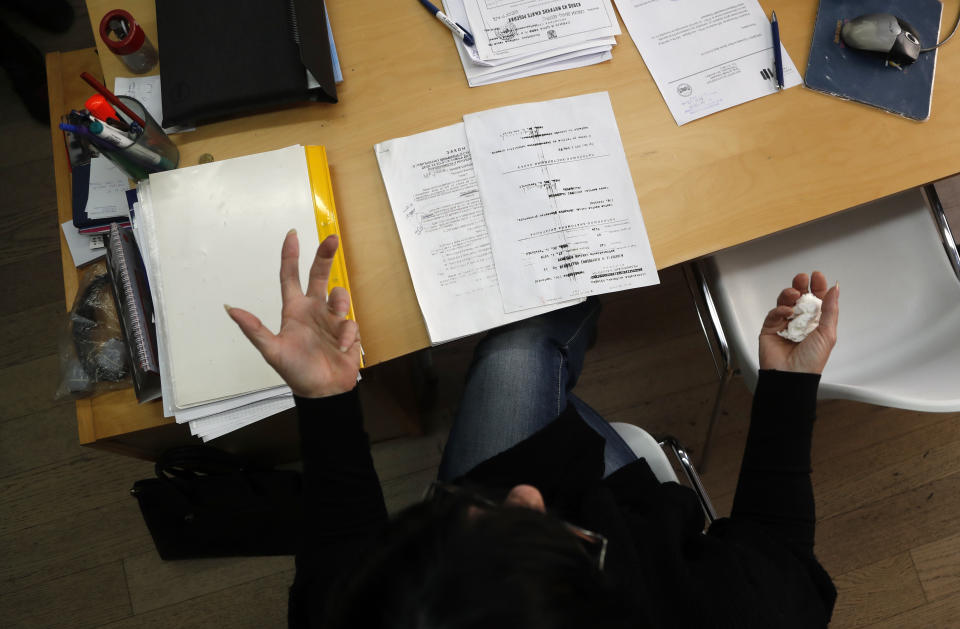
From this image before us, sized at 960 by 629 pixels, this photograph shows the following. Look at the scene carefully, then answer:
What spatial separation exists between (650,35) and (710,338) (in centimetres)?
61

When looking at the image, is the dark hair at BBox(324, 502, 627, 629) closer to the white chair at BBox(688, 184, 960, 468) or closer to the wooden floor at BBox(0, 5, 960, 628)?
the white chair at BBox(688, 184, 960, 468)

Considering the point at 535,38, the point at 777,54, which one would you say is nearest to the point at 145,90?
the point at 535,38

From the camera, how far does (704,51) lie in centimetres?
93

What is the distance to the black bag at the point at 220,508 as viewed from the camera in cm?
125

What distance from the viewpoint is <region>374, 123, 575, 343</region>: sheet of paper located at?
84 centimetres

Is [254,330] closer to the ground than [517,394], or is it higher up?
higher up

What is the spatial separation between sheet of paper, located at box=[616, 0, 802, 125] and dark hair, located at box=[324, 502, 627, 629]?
0.71m

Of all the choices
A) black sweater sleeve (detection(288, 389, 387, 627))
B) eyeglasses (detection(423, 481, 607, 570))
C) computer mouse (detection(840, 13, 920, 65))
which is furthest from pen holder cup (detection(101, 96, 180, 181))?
computer mouse (detection(840, 13, 920, 65))

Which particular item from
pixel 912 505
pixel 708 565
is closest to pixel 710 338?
pixel 708 565

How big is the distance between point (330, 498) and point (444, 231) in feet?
1.39

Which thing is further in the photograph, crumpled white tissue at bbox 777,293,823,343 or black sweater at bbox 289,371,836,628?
crumpled white tissue at bbox 777,293,823,343

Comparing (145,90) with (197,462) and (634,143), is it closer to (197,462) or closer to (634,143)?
(197,462)

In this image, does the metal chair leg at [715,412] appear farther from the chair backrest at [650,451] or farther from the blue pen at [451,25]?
the blue pen at [451,25]

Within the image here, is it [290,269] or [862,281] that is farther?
[862,281]
